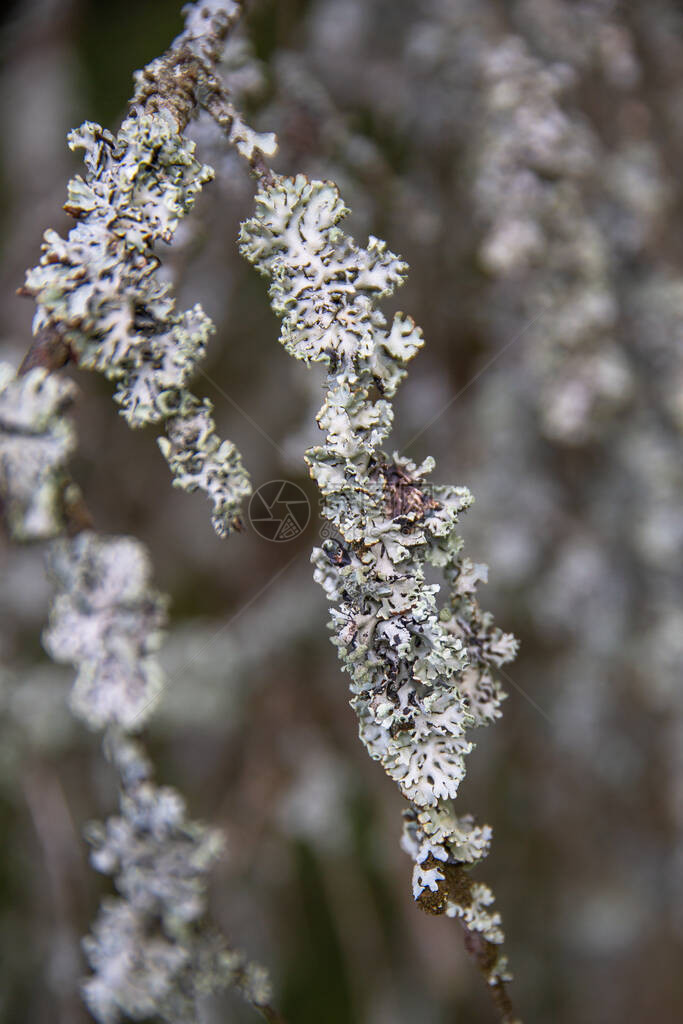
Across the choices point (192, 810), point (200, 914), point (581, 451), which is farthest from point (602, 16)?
point (192, 810)

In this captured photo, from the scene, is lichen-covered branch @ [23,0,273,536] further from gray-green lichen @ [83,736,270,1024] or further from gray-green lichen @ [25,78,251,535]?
gray-green lichen @ [83,736,270,1024]

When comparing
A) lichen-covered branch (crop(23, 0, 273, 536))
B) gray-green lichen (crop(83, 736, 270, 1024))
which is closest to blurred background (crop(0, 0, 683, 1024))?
lichen-covered branch (crop(23, 0, 273, 536))

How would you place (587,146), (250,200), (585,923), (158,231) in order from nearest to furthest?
(158,231) → (250,200) → (587,146) → (585,923)

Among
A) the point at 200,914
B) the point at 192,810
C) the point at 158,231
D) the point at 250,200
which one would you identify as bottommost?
the point at 200,914

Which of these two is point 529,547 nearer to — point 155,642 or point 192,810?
point 155,642

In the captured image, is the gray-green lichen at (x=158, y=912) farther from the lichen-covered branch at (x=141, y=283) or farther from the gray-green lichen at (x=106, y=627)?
the lichen-covered branch at (x=141, y=283)

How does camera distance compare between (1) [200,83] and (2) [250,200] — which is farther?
(2) [250,200]
